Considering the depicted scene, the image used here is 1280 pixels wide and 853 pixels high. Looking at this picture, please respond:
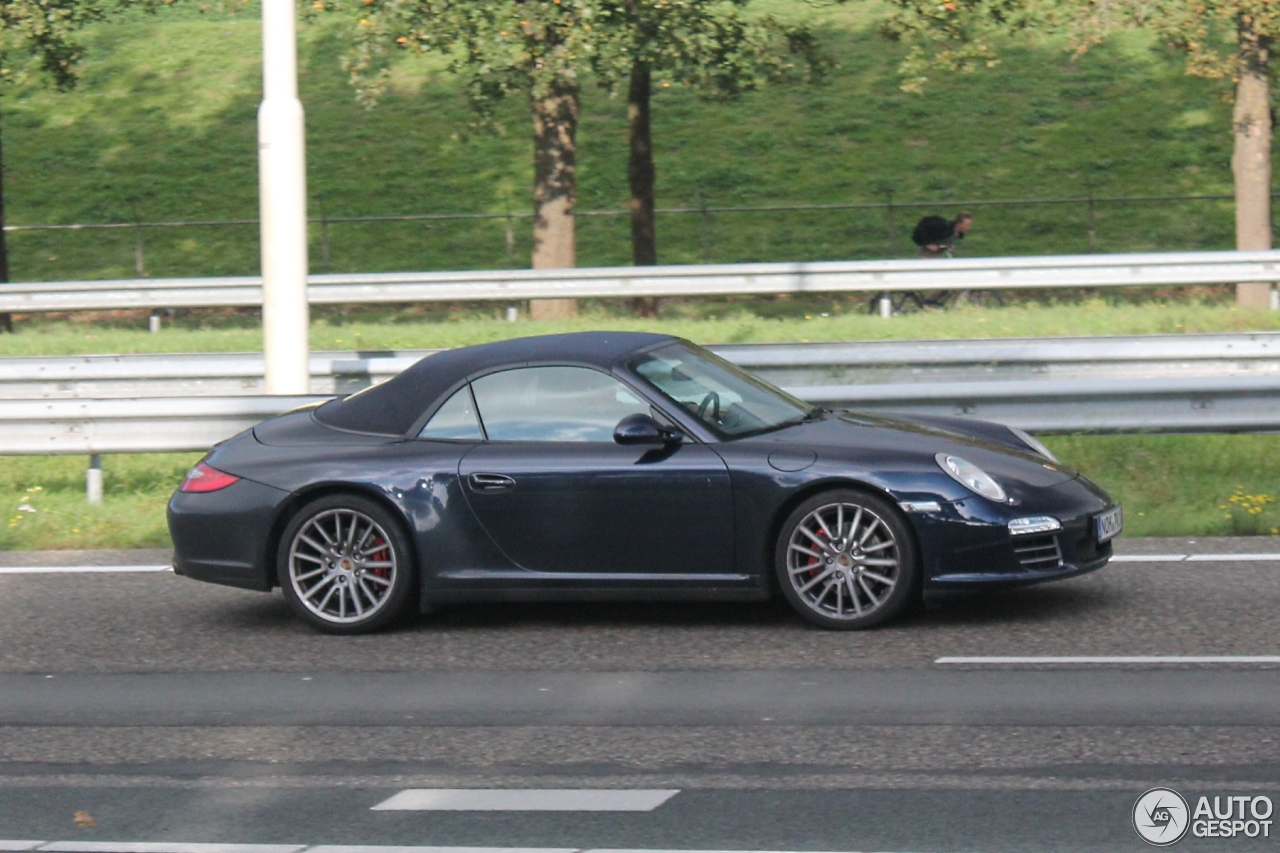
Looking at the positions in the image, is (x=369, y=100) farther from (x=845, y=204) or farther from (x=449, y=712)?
(x=449, y=712)

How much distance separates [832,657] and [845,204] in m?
25.4

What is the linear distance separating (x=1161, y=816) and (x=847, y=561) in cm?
248

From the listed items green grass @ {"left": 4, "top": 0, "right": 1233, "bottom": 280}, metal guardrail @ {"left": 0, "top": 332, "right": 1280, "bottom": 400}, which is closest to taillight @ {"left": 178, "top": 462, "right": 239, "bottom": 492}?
metal guardrail @ {"left": 0, "top": 332, "right": 1280, "bottom": 400}

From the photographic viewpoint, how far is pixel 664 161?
34.8 m

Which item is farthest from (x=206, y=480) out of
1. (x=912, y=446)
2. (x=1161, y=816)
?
(x=1161, y=816)

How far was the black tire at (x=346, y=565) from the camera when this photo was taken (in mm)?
7504

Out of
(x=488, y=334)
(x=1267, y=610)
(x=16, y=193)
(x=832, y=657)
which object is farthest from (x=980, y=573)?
(x=16, y=193)

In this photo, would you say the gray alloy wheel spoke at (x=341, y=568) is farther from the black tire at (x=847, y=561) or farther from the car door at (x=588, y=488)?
the black tire at (x=847, y=561)

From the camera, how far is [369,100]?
20625 mm

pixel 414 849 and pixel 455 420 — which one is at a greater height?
pixel 455 420

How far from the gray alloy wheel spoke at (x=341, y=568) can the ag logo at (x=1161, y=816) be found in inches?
143

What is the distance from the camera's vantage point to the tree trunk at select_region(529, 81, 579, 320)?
21.4 m

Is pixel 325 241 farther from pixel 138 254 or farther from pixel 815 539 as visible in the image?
pixel 815 539

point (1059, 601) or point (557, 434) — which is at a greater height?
point (557, 434)
